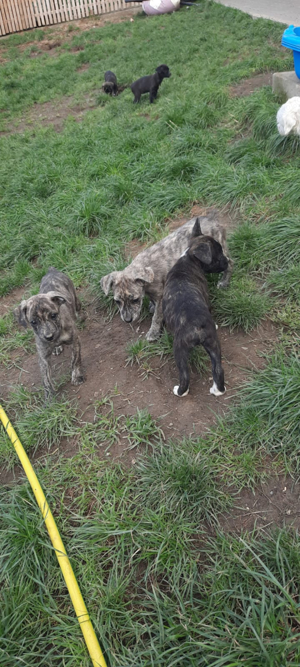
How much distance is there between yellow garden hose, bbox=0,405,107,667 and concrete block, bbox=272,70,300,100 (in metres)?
6.64

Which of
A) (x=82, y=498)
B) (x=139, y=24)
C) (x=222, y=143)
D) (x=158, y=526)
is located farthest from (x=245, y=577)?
(x=139, y=24)

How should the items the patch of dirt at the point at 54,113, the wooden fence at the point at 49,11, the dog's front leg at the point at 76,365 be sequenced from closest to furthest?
the dog's front leg at the point at 76,365 → the patch of dirt at the point at 54,113 → the wooden fence at the point at 49,11

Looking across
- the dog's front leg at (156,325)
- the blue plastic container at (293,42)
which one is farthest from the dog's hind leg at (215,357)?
the blue plastic container at (293,42)

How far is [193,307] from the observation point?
4.06 m

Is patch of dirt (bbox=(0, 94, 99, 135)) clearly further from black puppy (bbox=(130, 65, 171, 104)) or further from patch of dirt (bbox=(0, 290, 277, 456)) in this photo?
patch of dirt (bbox=(0, 290, 277, 456))

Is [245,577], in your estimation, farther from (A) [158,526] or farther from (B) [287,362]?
(B) [287,362]

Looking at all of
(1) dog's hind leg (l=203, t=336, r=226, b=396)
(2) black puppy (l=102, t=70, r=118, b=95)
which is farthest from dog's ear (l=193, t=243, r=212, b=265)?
(2) black puppy (l=102, t=70, r=118, b=95)

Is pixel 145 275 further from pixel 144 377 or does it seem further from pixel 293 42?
pixel 293 42

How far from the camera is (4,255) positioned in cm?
727

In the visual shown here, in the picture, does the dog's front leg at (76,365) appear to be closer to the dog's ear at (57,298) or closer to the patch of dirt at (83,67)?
the dog's ear at (57,298)

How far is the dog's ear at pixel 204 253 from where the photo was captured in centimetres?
462

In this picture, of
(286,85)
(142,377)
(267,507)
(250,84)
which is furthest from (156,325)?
(250,84)

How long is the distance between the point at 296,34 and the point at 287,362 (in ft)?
20.0

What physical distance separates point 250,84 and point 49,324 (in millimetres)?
7166
